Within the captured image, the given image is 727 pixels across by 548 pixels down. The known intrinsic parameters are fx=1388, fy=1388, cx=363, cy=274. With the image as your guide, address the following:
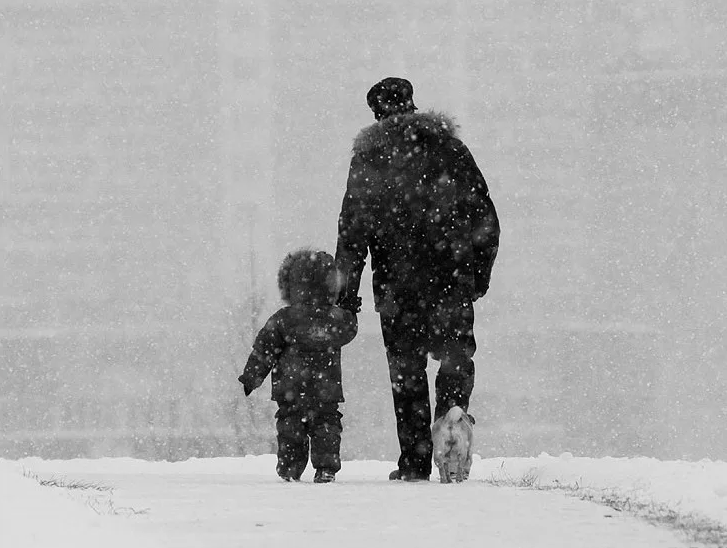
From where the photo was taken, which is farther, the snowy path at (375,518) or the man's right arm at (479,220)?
the man's right arm at (479,220)

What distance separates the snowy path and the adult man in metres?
0.86

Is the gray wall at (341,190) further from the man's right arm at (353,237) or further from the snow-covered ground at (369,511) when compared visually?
the snow-covered ground at (369,511)

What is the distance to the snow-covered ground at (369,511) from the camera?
346 centimetres

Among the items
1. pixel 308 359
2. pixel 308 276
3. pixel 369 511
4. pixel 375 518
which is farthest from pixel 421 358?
pixel 375 518

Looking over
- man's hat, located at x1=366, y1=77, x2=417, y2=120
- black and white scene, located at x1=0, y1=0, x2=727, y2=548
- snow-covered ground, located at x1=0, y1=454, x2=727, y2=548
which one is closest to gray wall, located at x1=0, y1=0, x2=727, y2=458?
black and white scene, located at x1=0, y1=0, x2=727, y2=548

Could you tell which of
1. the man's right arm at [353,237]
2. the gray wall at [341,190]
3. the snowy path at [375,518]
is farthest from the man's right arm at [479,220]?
the gray wall at [341,190]

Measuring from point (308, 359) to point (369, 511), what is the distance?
218 cm

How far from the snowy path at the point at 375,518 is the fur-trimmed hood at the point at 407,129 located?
5.69 ft

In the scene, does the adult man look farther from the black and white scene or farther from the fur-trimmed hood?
the black and white scene

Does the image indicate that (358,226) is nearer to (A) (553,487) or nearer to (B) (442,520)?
(A) (553,487)

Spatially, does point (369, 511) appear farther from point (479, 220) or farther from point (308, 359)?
point (479, 220)

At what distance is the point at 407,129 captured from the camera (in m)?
6.57

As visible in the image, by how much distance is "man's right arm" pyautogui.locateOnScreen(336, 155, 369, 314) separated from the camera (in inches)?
260

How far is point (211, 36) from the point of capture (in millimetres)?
53688
